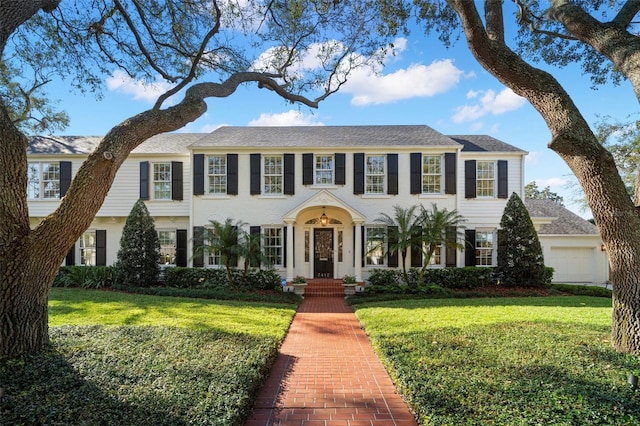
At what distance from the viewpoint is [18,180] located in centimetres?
445

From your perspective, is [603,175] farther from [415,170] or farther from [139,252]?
[139,252]

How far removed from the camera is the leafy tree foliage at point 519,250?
12.5 metres

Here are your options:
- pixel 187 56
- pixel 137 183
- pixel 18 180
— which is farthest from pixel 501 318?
pixel 137 183

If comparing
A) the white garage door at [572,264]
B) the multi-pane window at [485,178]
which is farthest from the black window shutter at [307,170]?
the white garage door at [572,264]

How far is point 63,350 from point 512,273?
13.3 metres

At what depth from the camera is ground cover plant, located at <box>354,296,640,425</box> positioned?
3.38m

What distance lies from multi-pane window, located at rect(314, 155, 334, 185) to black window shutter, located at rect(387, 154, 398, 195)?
2.32 meters

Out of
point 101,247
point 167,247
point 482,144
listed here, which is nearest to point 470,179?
point 482,144

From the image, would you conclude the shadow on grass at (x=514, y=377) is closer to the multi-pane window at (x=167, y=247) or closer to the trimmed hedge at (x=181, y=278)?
the trimmed hedge at (x=181, y=278)

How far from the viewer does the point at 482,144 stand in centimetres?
1495

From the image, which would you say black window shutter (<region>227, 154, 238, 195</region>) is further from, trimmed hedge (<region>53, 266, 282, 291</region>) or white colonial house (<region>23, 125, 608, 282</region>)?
trimmed hedge (<region>53, 266, 282, 291</region>)

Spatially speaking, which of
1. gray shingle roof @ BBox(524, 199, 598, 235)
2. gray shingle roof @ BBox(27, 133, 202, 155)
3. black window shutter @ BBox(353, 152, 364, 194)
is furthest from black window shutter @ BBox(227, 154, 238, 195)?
gray shingle roof @ BBox(524, 199, 598, 235)

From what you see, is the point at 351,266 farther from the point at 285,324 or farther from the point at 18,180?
the point at 18,180

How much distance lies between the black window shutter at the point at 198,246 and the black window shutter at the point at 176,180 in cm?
170
